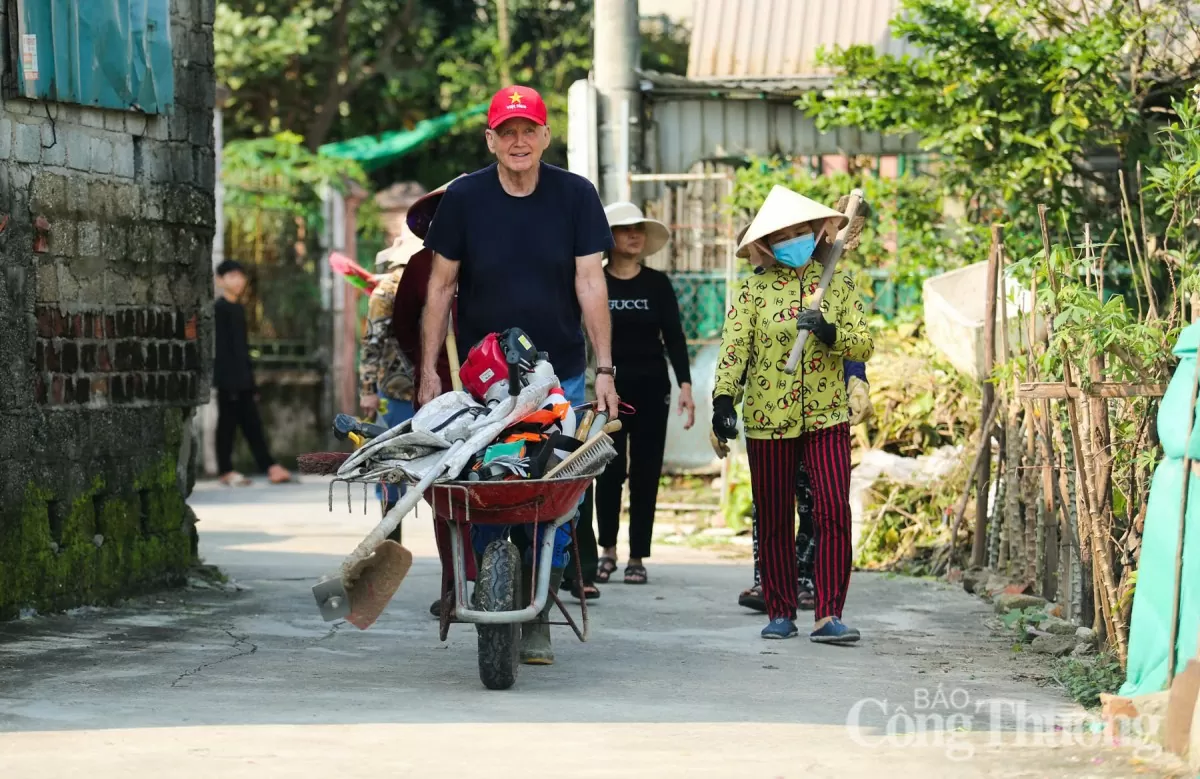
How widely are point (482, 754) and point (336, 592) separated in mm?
949

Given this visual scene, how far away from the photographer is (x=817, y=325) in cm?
741

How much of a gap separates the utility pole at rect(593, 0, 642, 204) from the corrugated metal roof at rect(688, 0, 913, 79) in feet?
4.58

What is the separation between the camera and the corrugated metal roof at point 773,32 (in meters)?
14.9

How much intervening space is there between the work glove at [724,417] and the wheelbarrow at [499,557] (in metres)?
1.30

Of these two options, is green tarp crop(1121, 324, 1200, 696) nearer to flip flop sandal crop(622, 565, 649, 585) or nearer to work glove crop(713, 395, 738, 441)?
work glove crop(713, 395, 738, 441)

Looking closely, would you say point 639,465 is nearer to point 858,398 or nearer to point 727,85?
point 858,398

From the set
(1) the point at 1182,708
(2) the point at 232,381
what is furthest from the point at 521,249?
(2) the point at 232,381

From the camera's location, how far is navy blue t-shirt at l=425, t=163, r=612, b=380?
6.97 m

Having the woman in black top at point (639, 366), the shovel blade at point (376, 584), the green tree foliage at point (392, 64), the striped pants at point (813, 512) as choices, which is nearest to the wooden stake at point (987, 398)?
the striped pants at point (813, 512)

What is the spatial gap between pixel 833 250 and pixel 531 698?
8.54ft

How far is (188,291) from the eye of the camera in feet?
29.3

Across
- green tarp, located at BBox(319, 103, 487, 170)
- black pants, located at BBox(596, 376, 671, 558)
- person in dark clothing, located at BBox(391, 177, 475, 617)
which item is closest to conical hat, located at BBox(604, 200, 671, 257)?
black pants, located at BBox(596, 376, 671, 558)

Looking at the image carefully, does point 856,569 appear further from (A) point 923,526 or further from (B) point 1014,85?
(B) point 1014,85

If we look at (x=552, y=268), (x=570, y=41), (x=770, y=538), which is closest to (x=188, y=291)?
(x=552, y=268)
